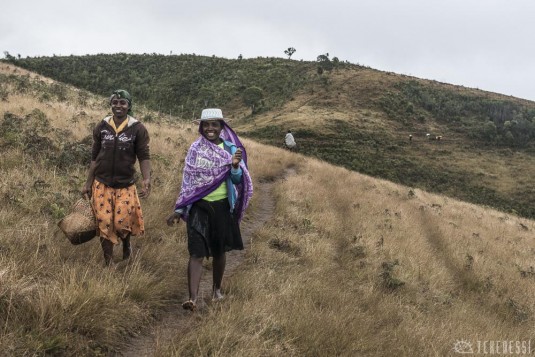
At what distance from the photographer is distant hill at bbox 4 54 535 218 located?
130ft

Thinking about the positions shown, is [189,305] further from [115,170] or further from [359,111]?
[359,111]

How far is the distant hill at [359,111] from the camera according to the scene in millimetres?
39506

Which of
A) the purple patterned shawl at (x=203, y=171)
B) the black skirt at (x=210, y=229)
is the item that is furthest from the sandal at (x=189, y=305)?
the purple patterned shawl at (x=203, y=171)

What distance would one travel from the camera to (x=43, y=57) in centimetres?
7119

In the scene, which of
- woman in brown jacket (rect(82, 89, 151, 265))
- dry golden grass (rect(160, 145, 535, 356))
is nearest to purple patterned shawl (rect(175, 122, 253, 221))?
woman in brown jacket (rect(82, 89, 151, 265))

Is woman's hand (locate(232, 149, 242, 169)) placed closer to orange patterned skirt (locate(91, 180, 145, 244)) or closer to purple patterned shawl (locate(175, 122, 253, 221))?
purple patterned shawl (locate(175, 122, 253, 221))

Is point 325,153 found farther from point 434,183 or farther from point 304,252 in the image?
point 304,252

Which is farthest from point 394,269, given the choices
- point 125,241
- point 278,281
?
point 125,241

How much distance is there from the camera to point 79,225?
4.29 m

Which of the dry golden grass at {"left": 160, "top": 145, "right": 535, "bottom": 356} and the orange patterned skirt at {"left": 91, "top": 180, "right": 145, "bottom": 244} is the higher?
the orange patterned skirt at {"left": 91, "top": 180, "right": 145, "bottom": 244}

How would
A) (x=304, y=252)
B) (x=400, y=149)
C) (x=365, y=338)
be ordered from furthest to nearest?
(x=400, y=149), (x=304, y=252), (x=365, y=338)

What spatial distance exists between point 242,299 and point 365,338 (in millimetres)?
1354

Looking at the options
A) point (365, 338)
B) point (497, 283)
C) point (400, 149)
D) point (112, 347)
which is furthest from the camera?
point (400, 149)

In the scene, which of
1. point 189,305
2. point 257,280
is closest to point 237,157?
point 189,305
